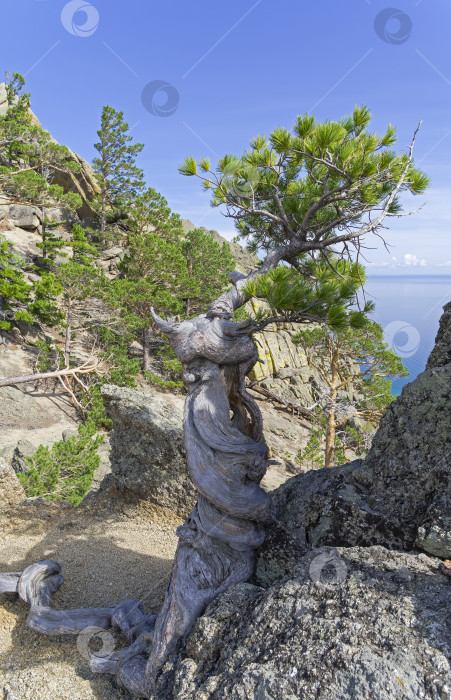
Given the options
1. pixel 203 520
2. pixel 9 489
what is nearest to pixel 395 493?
pixel 203 520

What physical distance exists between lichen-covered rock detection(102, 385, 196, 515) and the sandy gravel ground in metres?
0.38

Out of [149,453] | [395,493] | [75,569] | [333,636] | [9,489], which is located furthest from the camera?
[149,453]

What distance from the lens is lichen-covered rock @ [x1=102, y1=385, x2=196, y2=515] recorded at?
8.02 meters

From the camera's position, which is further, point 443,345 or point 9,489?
point 9,489

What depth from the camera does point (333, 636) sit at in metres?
2.65

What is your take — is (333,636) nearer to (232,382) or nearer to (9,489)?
(232,382)

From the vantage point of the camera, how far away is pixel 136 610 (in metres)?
4.89

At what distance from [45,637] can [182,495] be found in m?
3.54

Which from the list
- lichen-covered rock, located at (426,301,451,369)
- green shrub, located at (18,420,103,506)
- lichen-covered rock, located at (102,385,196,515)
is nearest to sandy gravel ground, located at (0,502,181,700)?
lichen-covered rock, located at (102,385,196,515)

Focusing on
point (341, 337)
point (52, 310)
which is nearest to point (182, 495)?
point (341, 337)

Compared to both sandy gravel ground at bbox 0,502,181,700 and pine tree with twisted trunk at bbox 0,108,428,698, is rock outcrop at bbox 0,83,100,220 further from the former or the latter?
pine tree with twisted trunk at bbox 0,108,428,698

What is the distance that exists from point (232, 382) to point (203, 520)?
1722mm

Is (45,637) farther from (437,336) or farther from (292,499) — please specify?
(437,336)

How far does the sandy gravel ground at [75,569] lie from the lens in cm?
414
